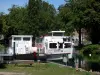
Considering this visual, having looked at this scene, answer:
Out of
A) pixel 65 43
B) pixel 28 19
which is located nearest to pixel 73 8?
pixel 28 19

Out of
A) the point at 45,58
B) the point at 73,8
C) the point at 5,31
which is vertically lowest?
the point at 45,58

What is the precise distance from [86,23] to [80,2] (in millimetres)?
5206

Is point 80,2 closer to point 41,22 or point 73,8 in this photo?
point 73,8

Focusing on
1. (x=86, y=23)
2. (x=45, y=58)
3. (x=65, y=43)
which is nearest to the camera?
(x=45, y=58)

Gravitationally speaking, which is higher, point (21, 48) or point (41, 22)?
point (41, 22)

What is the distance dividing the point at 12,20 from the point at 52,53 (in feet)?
128

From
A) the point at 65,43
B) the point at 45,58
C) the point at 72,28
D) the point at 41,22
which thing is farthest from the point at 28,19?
the point at 45,58

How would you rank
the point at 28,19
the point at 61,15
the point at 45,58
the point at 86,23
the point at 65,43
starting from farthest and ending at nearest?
the point at 61,15 < the point at 86,23 < the point at 28,19 < the point at 65,43 < the point at 45,58

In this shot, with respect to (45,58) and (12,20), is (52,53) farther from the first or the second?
(12,20)

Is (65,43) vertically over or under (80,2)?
under

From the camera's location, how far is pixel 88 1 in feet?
230

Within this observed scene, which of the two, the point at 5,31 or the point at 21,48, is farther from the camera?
the point at 5,31

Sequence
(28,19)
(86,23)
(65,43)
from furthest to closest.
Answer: (86,23) < (28,19) < (65,43)

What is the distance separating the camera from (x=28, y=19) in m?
65.2
